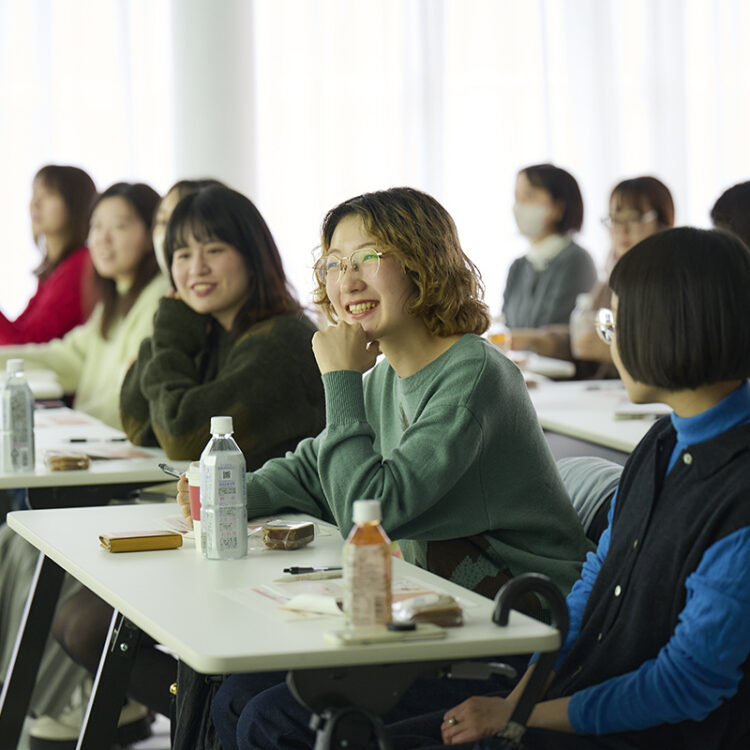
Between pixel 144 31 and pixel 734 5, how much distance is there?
3805 millimetres

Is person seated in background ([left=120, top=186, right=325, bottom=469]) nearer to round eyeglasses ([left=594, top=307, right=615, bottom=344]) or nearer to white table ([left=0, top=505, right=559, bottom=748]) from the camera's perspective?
white table ([left=0, top=505, right=559, bottom=748])

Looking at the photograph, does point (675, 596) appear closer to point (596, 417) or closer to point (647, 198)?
point (596, 417)

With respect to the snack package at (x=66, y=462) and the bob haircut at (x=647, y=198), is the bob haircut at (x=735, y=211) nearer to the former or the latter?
Result: the snack package at (x=66, y=462)

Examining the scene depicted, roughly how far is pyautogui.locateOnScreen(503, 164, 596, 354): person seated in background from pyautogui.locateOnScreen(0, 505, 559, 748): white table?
3827 mm

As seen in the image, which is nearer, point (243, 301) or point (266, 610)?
point (266, 610)

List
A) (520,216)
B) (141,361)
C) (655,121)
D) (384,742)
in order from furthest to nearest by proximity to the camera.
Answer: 1. (655,121)
2. (520,216)
3. (141,361)
4. (384,742)

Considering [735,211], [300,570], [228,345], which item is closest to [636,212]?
[735,211]

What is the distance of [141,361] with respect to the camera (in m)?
3.28

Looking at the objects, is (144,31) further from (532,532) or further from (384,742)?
(384,742)

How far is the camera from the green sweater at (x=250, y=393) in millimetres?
2820

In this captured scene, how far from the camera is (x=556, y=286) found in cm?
576

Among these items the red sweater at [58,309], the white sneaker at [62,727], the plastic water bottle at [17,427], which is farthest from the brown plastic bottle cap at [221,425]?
the red sweater at [58,309]

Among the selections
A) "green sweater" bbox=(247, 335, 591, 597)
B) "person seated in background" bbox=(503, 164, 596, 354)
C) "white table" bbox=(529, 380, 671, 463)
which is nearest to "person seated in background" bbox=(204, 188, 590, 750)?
"green sweater" bbox=(247, 335, 591, 597)

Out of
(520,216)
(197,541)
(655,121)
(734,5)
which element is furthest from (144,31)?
(197,541)
